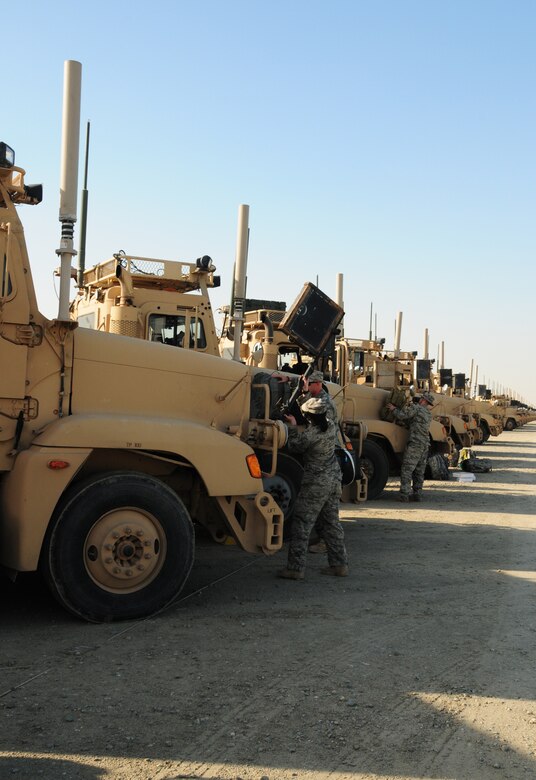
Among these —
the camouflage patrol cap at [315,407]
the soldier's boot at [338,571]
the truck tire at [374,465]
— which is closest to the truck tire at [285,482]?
the camouflage patrol cap at [315,407]

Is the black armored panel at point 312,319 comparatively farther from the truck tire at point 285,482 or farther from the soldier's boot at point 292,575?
the soldier's boot at point 292,575

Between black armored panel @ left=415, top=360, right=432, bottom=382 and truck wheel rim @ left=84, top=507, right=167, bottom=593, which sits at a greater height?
black armored panel @ left=415, top=360, right=432, bottom=382

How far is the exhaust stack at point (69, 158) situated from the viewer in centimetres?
519

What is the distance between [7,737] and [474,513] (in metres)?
9.46

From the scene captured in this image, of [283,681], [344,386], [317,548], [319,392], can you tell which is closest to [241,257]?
[319,392]

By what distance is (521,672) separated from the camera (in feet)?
15.8

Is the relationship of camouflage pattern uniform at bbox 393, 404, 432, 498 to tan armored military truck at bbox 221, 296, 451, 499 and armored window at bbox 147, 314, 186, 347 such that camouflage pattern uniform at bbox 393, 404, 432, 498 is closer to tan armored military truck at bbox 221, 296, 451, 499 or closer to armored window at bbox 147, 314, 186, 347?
tan armored military truck at bbox 221, 296, 451, 499

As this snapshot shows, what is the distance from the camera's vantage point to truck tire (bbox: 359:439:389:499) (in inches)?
523

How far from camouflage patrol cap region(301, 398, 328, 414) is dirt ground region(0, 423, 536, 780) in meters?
1.51

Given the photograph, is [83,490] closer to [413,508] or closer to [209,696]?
[209,696]

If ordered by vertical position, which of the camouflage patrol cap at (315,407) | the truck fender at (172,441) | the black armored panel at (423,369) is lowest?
the truck fender at (172,441)

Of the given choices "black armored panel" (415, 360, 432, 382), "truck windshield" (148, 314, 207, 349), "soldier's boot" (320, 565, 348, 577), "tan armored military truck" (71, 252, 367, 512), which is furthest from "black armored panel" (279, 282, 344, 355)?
"black armored panel" (415, 360, 432, 382)

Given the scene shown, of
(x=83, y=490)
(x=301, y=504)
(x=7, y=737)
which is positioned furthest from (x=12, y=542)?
(x=301, y=504)

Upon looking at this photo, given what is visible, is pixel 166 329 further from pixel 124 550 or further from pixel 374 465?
pixel 374 465
